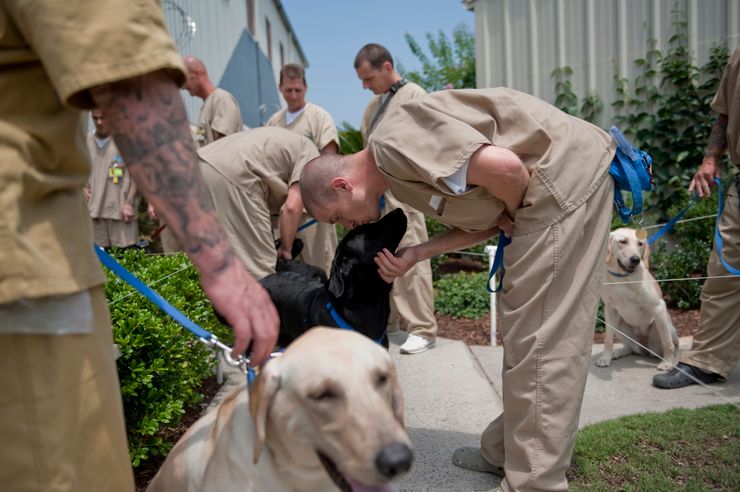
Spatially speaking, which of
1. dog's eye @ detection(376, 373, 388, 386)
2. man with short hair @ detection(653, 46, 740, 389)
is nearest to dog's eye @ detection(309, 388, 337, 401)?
dog's eye @ detection(376, 373, 388, 386)

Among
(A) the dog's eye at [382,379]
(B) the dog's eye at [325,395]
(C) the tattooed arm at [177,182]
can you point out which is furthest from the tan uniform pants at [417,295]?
(C) the tattooed arm at [177,182]

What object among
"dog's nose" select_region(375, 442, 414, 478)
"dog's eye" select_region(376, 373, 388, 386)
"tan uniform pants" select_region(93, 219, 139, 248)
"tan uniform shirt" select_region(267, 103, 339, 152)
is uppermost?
"tan uniform shirt" select_region(267, 103, 339, 152)

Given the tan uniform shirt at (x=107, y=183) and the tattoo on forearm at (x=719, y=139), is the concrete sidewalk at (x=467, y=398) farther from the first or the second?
the tan uniform shirt at (x=107, y=183)

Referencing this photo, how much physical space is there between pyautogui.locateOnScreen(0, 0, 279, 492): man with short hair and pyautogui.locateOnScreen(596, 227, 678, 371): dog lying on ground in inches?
165

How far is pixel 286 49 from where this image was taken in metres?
25.7

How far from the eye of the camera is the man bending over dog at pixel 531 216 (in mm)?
2412

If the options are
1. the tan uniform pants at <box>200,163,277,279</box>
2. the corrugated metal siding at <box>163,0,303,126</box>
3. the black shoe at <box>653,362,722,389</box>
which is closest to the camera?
the tan uniform pants at <box>200,163,277,279</box>

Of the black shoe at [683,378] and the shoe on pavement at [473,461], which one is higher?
the shoe on pavement at [473,461]

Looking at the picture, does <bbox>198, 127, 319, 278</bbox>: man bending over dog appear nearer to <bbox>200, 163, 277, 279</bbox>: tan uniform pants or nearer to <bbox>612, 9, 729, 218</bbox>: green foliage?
<bbox>200, 163, 277, 279</bbox>: tan uniform pants

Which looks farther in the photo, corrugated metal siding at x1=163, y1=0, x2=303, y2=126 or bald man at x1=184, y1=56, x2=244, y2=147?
corrugated metal siding at x1=163, y1=0, x2=303, y2=126

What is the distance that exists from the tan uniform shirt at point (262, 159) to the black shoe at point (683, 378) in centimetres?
296

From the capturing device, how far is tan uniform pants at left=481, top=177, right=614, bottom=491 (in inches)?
97.7

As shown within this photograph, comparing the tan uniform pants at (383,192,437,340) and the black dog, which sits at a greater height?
the black dog

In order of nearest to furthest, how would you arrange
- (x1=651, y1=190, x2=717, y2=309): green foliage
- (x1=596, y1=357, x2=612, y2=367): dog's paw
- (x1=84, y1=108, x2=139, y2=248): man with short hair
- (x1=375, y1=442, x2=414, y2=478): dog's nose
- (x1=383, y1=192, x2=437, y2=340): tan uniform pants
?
(x1=375, y1=442, x2=414, y2=478): dog's nose → (x1=596, y1=357, x2=612, y2=367): dog's paw → (x1=383, y1=192, x2=437, y2=340): tan uniform pants → (x1=651, y1=190, x2=717, y2=309): green foliage → (x1=84, y1=108, x2=139, y2=248): man with short hair
